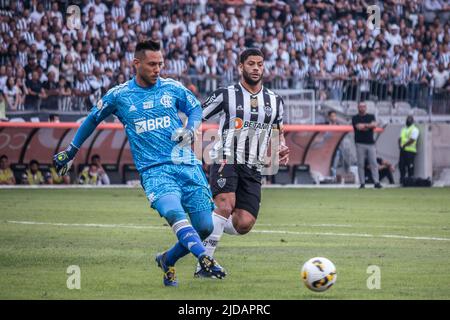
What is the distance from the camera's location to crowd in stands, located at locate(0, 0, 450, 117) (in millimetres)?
29391

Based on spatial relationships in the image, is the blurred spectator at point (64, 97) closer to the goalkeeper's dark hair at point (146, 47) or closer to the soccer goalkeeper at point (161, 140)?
the soccer goalkeeper at point (161, 140)

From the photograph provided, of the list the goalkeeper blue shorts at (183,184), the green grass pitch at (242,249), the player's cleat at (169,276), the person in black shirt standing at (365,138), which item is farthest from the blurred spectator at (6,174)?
the player's cleat at (169,276)

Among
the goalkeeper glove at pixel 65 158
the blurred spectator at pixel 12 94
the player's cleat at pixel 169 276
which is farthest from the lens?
the blurred spectator at pixel 12 94

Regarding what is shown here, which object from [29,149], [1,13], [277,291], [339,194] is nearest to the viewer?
[277,291]

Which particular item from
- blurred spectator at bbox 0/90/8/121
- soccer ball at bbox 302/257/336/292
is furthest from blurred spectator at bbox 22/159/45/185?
soccer ball at bbox 302/257/336/292

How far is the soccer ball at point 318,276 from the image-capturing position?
933cm

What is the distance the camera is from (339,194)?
86.9ft

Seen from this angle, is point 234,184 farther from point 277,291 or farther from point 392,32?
point 392,32

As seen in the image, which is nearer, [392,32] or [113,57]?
[113,57]

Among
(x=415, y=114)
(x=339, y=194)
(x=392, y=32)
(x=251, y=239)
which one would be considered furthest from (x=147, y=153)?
(x=392, y=32)

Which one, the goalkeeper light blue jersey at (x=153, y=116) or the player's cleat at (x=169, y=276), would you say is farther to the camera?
the goalkeeper light blue jersey at (x=153, y=116)

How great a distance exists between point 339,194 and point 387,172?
225 inches

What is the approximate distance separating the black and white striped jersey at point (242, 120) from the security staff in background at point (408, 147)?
19216 mm

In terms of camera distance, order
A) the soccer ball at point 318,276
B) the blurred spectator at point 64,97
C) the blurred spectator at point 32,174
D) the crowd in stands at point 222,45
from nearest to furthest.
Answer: the soccer ball at point 318,276 → the blurred spectator at point 32,174 → the blurred spectator at point 64,97 → the crowd in stands at point 222,45
